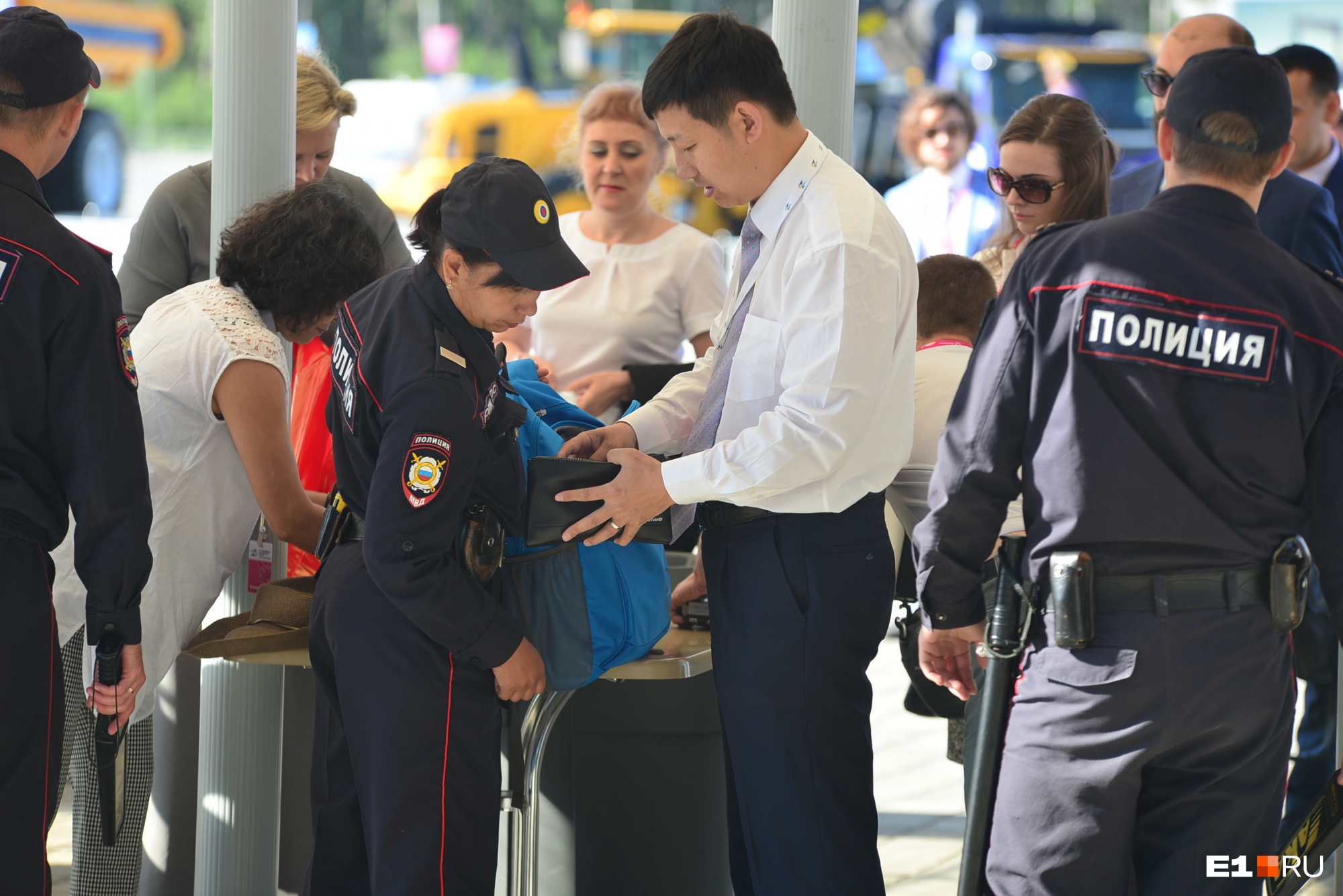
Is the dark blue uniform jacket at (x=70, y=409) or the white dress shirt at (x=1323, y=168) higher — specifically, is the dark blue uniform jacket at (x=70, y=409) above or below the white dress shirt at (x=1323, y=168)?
below

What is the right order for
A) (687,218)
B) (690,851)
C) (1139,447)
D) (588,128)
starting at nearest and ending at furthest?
(1139,447), (690,851), (588,128), (687,218)

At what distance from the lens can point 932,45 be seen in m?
18.1

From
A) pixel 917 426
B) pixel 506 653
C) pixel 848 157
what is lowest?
pixel 506 653

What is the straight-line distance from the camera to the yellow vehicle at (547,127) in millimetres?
16281

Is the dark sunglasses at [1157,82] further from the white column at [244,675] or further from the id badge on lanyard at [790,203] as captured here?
the white column at [244,675]

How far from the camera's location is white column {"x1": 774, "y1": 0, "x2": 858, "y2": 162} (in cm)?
278

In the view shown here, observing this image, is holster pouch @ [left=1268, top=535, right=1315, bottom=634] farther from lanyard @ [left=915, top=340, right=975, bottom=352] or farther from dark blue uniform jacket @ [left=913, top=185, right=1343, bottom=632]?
lanyard @ [left=915, top=340, right=975, bottom=352]

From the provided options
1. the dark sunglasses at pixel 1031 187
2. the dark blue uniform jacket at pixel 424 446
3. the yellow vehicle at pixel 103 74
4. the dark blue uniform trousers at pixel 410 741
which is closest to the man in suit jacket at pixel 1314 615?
the dark sunglasses at pixel 1031 187

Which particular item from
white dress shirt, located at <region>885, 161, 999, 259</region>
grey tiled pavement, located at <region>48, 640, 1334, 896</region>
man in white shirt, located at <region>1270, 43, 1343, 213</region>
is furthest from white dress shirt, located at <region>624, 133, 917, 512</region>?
white dress shirt, located at <region>885, 161, 999, 259</region>

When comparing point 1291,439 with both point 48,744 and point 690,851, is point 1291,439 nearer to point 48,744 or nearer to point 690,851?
point 690,851

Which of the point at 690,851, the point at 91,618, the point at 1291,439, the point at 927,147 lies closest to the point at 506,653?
the point at 91,618

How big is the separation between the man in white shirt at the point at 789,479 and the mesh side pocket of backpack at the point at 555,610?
0.41ft

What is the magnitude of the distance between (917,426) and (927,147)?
3426 millimetres

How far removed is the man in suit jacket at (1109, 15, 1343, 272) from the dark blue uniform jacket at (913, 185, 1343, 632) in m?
1.40
